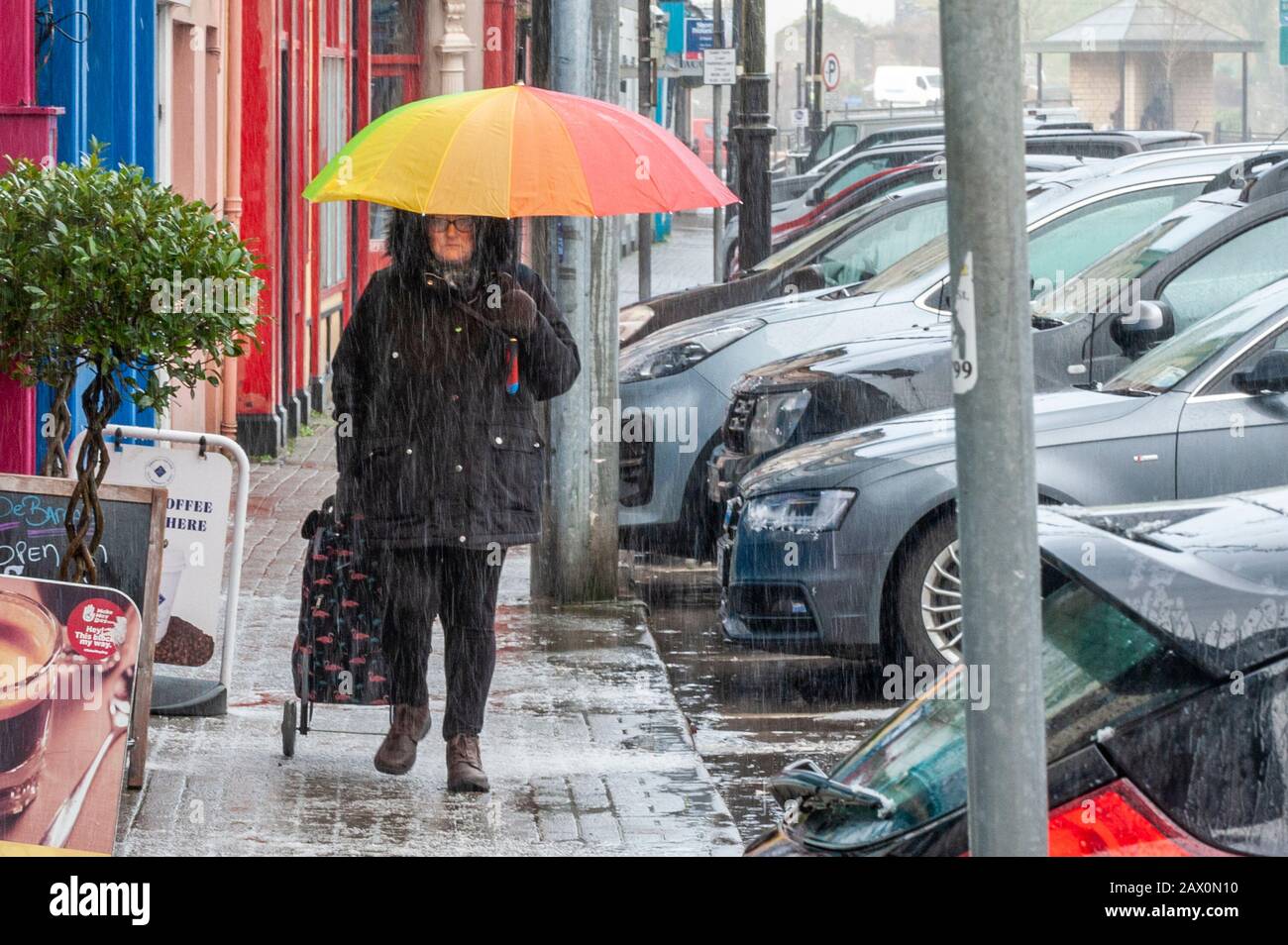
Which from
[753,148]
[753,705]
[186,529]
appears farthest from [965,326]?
[753,148]

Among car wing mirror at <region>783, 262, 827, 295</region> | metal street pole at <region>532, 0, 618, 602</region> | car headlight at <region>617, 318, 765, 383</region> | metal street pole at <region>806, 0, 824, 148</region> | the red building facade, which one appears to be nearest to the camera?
metal street pole at <region>532, 0, 618, 602</region>

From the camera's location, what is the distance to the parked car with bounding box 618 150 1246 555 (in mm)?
10094

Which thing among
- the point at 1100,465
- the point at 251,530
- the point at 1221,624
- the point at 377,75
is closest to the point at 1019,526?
the point at 1221,624

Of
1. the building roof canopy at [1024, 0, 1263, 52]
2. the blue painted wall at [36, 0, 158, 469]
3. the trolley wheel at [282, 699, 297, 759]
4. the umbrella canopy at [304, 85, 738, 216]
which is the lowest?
the trolley wheel at [282, 699, 297, 759]

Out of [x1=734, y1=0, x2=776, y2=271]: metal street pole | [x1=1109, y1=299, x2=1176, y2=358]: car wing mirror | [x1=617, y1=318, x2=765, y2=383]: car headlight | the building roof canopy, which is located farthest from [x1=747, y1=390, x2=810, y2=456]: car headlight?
the building roof canopy

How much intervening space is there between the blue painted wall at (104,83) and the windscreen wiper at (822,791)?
16.0 feet

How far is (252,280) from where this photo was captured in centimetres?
583

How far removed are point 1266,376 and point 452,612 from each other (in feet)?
10.3

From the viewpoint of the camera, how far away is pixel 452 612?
633 centimetres

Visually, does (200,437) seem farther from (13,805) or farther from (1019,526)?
(1019,526)

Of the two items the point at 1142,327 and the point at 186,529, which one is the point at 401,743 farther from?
the point at 1142,327

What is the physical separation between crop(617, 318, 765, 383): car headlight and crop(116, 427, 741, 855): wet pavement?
5.84 feet

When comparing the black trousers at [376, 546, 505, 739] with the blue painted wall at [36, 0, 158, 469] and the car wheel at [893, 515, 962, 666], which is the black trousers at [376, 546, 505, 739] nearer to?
the car wheel at [893, 515, 962, 666]

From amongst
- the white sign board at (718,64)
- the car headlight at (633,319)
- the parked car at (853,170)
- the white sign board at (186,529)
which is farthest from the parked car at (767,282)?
the white sign board at (718,64)
